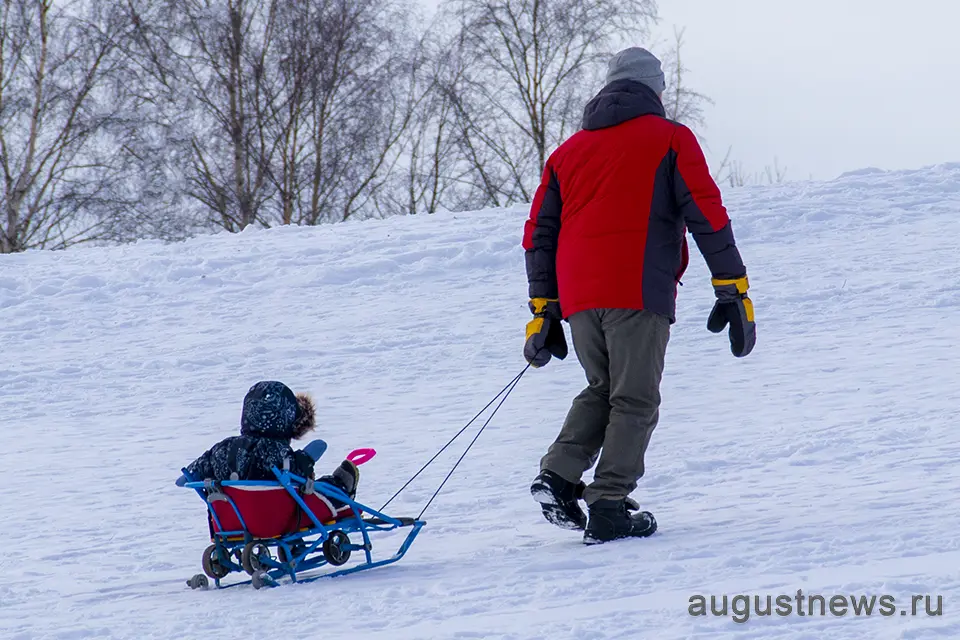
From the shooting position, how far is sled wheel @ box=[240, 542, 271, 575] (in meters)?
3.52

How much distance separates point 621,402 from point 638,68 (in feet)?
3.81

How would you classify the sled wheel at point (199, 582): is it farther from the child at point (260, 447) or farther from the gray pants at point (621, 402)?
the gray pants at point (621, 402)

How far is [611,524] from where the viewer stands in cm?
365

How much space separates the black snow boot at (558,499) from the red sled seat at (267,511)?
0.69 m

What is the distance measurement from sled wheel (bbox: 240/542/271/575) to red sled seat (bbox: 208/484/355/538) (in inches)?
2.1

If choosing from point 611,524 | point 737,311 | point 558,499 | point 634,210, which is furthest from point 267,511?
point 737,311

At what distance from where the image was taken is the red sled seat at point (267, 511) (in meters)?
3.57

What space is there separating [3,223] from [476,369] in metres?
16.7

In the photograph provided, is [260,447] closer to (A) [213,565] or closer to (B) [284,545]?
(B) [284,545]

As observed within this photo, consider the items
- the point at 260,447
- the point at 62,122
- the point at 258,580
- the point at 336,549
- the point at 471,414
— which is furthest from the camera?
the point at 62,122

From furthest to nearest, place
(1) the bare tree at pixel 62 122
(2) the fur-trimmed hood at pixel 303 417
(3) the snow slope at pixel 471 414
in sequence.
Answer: (1) the bare tree at pixel 62 122 → (2) the fur-trimmed hood at pixel 303 417 → (3) the snow slope at pixel 471 414

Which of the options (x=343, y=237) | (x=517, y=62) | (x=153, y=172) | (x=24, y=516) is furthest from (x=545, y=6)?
(x=24, y=516)

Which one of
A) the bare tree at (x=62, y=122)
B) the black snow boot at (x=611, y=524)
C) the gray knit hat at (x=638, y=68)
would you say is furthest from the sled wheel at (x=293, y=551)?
the bare tree at (x=62, y=122)

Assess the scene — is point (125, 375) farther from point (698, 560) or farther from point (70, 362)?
point (698, 560)
